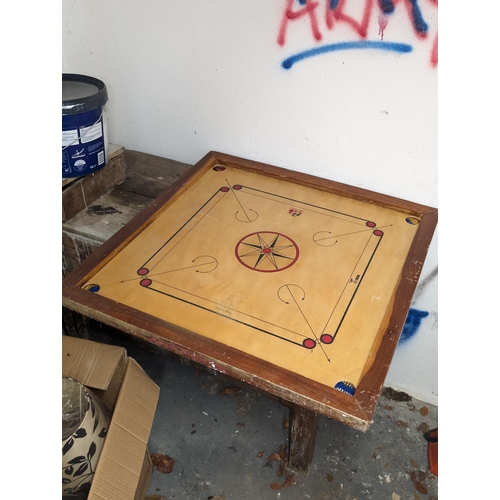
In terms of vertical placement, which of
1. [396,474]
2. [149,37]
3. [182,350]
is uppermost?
[149,37]

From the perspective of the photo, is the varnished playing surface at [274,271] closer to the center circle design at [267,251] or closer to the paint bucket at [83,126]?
the center circle design at [267,251]

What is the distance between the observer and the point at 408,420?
1.96 metres

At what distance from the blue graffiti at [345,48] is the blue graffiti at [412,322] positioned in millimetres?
946

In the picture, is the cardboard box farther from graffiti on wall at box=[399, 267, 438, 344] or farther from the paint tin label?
graffiti on wall at box=[399, 267, 438, 344]

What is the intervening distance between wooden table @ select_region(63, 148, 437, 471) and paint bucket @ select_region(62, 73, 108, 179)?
0.93ft

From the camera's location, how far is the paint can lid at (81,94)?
4.76ft

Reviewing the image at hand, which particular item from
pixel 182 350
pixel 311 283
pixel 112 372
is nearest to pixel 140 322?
pixel 182 350

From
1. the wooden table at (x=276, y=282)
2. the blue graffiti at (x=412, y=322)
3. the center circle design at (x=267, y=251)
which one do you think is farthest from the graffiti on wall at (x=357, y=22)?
the blue graffiti at (x=412, y=322)

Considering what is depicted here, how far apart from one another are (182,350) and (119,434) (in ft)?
1.06

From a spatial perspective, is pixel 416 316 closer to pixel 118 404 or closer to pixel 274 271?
pixel 274 271

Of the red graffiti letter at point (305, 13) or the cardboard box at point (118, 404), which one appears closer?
the cardboard box at point (118, 404)

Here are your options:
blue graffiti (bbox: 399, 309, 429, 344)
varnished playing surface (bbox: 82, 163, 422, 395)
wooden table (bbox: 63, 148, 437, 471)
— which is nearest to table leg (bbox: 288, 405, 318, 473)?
wooden table (bbox: 63, 148, 437, 471)
